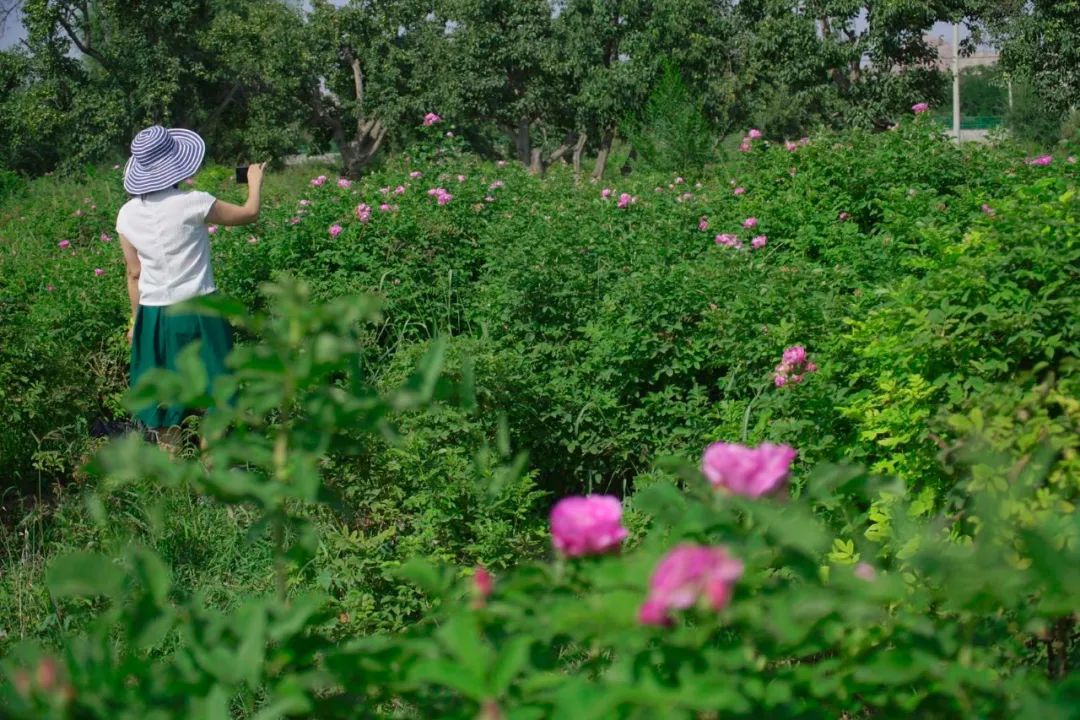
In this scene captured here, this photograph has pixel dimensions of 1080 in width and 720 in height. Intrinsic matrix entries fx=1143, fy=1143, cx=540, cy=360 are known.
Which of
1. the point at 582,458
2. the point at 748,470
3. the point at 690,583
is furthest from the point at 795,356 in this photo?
the point at 690,583

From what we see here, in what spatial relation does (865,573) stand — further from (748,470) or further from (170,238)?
(170,238)

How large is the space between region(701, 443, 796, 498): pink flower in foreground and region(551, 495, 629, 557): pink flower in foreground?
0.39 feet

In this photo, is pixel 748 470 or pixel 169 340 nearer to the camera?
pixel 748 470

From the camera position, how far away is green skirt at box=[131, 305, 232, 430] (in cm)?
420

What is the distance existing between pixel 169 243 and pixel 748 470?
3.37m

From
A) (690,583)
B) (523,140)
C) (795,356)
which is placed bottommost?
(523,140)

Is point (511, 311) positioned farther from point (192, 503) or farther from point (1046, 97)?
point (1046, 97)

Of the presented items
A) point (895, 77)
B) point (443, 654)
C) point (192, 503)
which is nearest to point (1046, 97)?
point (895, 77)

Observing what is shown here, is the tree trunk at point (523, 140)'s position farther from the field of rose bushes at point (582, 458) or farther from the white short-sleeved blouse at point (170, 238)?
the white short-sleeved blouse at point (170, 238)

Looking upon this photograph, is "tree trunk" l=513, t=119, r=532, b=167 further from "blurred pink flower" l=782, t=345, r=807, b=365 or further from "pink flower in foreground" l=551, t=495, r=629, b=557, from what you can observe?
"pink flower in foreground" l=551, t=495, r=629, b=557

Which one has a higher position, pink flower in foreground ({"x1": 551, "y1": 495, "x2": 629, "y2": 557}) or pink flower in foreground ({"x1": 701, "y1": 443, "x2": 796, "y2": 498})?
pink flower in foreground ({"x1": 701, "y1": 443, "x2": 796, "y2": 498})

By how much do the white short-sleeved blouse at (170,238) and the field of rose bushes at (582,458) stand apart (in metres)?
0.34

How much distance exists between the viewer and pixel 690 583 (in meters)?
1.01

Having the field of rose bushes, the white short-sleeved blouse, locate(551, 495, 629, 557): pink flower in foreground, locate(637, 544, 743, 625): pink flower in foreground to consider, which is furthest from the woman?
locate(637, 544, 743, 625): pink flower in foreground
